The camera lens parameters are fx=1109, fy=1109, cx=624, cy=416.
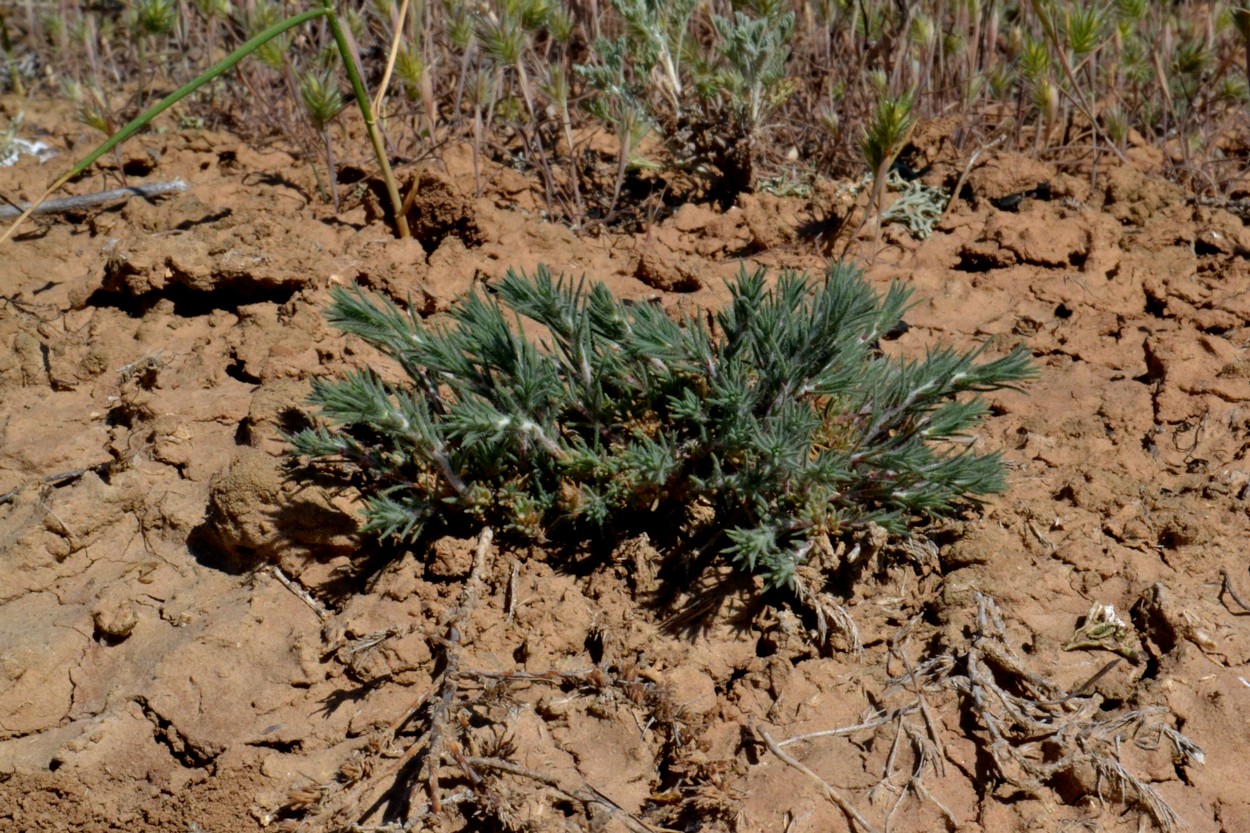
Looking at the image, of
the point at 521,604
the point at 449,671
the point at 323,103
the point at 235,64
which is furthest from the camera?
the point at 323,103

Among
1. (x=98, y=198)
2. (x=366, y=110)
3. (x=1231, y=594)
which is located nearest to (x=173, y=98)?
(x=366, y=110)

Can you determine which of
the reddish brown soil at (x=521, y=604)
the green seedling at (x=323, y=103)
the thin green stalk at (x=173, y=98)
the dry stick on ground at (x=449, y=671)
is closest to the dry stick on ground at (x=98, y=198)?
the reddish brown soil at (x=521, y=604)

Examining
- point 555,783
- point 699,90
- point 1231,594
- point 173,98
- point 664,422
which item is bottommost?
point 555,783

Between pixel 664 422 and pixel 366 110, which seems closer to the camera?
pixel 664 422

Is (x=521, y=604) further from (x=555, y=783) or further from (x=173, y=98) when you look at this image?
(x=173, y=98)

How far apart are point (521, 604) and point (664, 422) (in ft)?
1.85

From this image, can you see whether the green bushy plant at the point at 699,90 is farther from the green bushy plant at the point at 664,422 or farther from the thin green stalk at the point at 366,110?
the green bushy plant at the point at 664,422

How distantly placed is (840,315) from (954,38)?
92.2 inches

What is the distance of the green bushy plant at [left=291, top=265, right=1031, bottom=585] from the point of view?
2.47 m

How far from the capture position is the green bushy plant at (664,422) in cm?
247

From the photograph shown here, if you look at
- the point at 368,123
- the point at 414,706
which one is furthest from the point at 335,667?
the point at 368,123

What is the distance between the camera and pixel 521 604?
2.60 meters

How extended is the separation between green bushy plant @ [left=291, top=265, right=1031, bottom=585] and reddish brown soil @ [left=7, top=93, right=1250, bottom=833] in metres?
0.14

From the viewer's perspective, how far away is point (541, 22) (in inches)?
147
